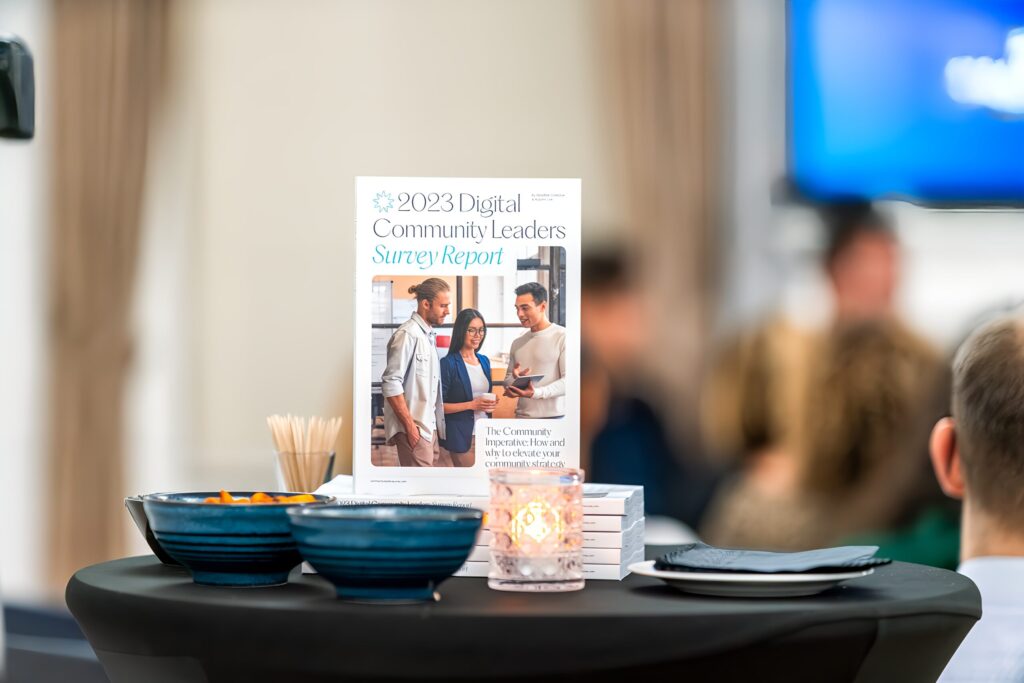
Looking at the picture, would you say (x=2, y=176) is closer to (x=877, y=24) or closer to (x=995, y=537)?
(x=877, y=24)

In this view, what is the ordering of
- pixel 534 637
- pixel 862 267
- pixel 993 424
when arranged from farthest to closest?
1. pixel 862 267
2. pixel 993 424
3. pixel 534 637

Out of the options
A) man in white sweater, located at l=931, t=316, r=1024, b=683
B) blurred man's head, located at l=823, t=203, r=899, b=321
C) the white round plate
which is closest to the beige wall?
blurred man's head, located at l=823, t=203, r=899, b=321

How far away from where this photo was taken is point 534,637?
2.75ft

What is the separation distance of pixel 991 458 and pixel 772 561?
0.78 meters

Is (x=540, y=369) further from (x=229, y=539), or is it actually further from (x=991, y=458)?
(x=991, y=458)

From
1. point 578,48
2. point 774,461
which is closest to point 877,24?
point 578,48

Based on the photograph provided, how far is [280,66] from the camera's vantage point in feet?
15.2

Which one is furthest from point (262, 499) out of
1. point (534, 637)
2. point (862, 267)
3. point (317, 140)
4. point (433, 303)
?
point (317, 140)

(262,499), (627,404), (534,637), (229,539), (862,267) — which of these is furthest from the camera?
(627,404)

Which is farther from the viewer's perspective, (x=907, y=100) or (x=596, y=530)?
(x=907, y=100)

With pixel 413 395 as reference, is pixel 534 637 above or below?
below

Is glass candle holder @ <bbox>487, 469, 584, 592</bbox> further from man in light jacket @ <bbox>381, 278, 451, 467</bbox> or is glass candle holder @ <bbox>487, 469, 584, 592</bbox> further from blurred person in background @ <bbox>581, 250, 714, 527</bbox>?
blurred person in background @ <bbox>581, 250, 714, 527</bbox>

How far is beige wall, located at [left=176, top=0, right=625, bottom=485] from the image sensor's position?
4.52m

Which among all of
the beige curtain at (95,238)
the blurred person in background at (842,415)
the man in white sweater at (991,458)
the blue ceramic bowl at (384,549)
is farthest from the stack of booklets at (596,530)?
the beige curtain at (95,238)
